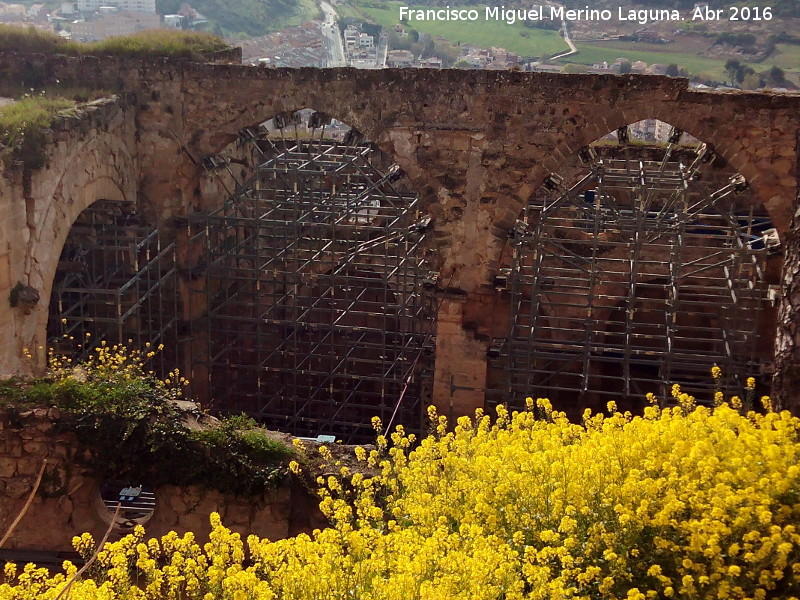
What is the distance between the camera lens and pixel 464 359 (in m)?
11.3

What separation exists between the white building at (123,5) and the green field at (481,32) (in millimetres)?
9616

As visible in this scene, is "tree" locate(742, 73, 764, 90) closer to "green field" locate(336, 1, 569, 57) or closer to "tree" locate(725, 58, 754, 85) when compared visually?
"tree" locate(725, 58, 754, 85)

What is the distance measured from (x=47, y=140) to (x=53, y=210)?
800 millimetres

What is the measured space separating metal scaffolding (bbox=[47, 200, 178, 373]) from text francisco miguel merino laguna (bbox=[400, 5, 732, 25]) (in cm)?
2889

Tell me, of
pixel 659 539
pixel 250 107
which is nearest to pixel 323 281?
pixel 250 107

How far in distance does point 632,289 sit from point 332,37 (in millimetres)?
32414

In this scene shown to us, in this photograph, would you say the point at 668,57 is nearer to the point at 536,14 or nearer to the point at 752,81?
the point at 752,81

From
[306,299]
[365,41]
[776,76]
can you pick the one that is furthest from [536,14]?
[306,299]

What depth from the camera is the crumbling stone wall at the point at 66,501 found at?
7.01 metres

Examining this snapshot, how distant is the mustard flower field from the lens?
178 inches

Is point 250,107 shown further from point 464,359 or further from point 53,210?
point 464,359

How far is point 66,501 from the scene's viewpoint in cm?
715

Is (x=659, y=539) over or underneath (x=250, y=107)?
underneath

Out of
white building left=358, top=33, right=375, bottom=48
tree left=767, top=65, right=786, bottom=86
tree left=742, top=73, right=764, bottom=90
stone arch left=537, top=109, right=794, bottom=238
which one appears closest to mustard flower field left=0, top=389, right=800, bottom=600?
stone arch left=537, top=109, right=794, bottom=238
